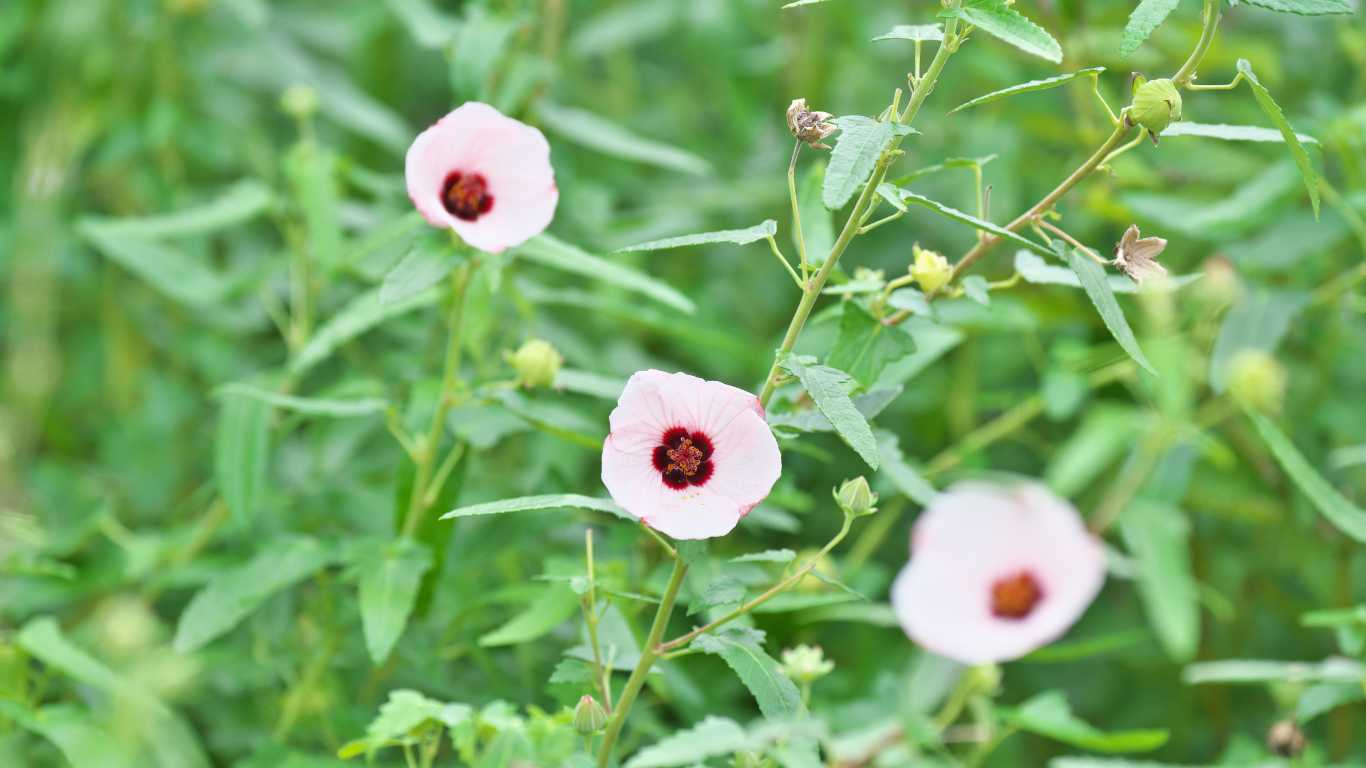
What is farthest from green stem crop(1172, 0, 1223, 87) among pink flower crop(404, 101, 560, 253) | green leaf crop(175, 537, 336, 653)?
green leaf crop(175, 537, 336, 653)

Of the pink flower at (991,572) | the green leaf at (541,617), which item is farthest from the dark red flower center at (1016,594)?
the green leaf at (541,617)

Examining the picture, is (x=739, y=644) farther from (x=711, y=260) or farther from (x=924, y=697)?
(x=711, y=260)

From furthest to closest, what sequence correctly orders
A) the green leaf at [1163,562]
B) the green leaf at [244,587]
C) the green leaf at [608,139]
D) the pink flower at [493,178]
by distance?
the green leaf at [608,139], the green leaf at [1163,562], the green leaf at [244,587], the pink flower at [493,178]

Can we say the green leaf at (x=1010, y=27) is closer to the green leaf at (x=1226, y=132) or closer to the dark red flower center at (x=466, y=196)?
the green leaf at (x=1226, y=132)

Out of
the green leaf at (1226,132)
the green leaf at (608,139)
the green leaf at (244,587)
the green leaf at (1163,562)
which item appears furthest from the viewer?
the green leaf at (608,139)

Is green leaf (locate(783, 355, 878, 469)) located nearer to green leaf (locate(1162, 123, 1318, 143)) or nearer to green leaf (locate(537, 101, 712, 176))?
green leaf (locate(1162, 123, 1318, 143))

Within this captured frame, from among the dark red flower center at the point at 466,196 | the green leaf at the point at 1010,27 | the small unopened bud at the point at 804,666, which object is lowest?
the small unopened bud at the point at 804,666
